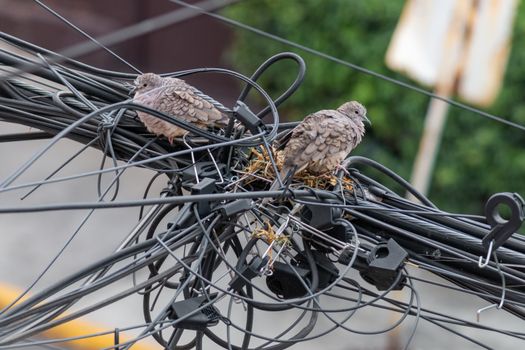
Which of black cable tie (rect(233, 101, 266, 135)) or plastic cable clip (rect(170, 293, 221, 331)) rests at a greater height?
black cable tie (rect(233, 101, 266, 135))

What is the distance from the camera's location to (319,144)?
364cm

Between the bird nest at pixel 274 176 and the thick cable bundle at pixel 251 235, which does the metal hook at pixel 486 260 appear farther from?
the bird nest at pixel 274 176

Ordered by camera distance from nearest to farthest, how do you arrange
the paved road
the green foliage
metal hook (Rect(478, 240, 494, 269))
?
metal hook (Rect(478, 240, 494, 269)) → the paved road → the green foliage

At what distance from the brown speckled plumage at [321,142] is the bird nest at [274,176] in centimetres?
3

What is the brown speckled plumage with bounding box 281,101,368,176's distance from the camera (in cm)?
357

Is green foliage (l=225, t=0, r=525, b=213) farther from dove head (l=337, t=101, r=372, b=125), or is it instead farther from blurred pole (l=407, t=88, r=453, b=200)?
dove head (l=337, t=101, r=372, b=125)

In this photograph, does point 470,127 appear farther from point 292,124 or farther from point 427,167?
point 292,124

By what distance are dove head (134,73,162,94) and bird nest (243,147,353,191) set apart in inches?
23.1

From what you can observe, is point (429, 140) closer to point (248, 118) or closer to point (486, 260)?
point (248, 118)

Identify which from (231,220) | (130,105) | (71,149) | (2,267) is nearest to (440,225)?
(231,220)

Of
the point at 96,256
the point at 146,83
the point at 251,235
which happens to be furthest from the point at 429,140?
the point at 251,235

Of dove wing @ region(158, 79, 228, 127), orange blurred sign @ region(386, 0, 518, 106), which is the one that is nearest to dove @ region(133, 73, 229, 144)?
dove wing @ region(158, 79, 228, 127)

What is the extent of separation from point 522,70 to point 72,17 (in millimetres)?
6173

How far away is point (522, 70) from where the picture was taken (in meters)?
8.00
